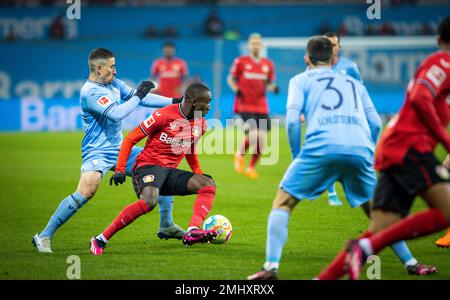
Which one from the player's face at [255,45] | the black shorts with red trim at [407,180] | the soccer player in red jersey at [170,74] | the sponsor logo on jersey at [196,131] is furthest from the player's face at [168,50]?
the black shorts with red trim at [407,180]

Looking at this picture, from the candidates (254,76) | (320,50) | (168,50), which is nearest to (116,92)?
(320,50)

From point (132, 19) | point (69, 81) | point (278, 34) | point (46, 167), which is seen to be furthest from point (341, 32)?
point (46, 167)

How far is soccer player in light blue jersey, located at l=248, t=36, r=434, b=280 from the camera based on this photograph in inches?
240

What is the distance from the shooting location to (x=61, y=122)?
25.9 m

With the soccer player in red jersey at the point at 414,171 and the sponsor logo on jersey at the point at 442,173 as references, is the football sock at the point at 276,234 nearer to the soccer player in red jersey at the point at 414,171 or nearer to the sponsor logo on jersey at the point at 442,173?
the soccer player in red jersey at the point at 414,171

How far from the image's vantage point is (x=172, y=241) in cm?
854

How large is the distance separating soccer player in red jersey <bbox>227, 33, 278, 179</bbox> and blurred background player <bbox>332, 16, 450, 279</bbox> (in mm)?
9520

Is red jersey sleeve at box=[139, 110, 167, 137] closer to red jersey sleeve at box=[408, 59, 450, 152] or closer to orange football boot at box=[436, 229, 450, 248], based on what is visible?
red jersey sleeve at box=[408, 59, 450, 152]

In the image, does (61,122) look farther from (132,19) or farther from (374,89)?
(374,89)

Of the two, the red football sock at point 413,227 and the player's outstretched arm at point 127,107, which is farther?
the player's outstretched arm at point 127,107

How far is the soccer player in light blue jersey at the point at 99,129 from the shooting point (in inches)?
310
